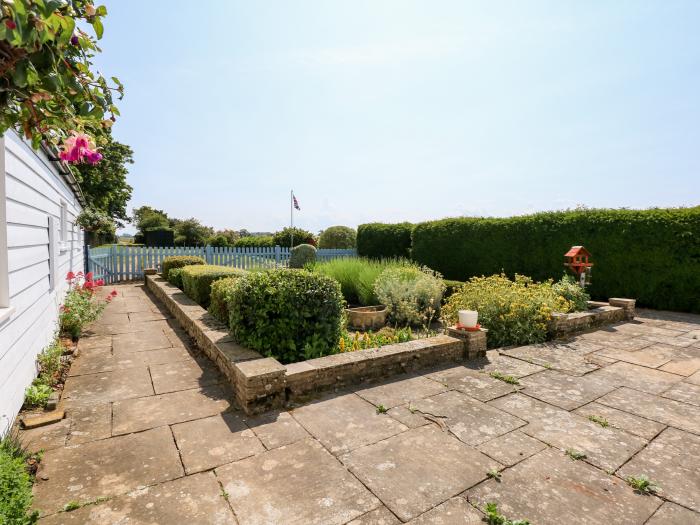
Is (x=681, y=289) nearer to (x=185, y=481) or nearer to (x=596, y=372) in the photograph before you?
(x=596, y=372)

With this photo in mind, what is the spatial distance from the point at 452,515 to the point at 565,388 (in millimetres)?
2423

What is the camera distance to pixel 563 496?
2.13 meters

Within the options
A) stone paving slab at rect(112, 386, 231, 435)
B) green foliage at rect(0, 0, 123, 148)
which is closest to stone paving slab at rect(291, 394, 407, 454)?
stone paving slab at rect(112, 386, 231, 435)

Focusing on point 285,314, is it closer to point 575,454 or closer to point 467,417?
point 467,417

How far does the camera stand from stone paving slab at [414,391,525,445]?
281 centimetres

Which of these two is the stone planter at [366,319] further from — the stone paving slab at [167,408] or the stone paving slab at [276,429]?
the stone paving slab at [276,429]

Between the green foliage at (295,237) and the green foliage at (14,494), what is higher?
the green foliage at (295,237)

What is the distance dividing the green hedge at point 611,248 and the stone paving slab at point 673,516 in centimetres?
814

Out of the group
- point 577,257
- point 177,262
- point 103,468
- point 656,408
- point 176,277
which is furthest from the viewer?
point 177,262

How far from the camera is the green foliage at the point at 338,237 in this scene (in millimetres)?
20047

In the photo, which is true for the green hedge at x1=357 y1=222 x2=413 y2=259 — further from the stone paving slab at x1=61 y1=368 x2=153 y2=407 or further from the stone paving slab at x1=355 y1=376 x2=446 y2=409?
the stone paving slab at x1=61 y1=368 x2=153 y2=407

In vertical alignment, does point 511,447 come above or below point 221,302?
below

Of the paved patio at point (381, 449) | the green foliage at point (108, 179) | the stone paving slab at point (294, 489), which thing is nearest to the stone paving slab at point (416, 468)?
the paved patio at point (381, 449)

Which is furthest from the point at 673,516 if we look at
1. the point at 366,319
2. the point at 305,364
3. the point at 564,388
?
the point at 366,319
